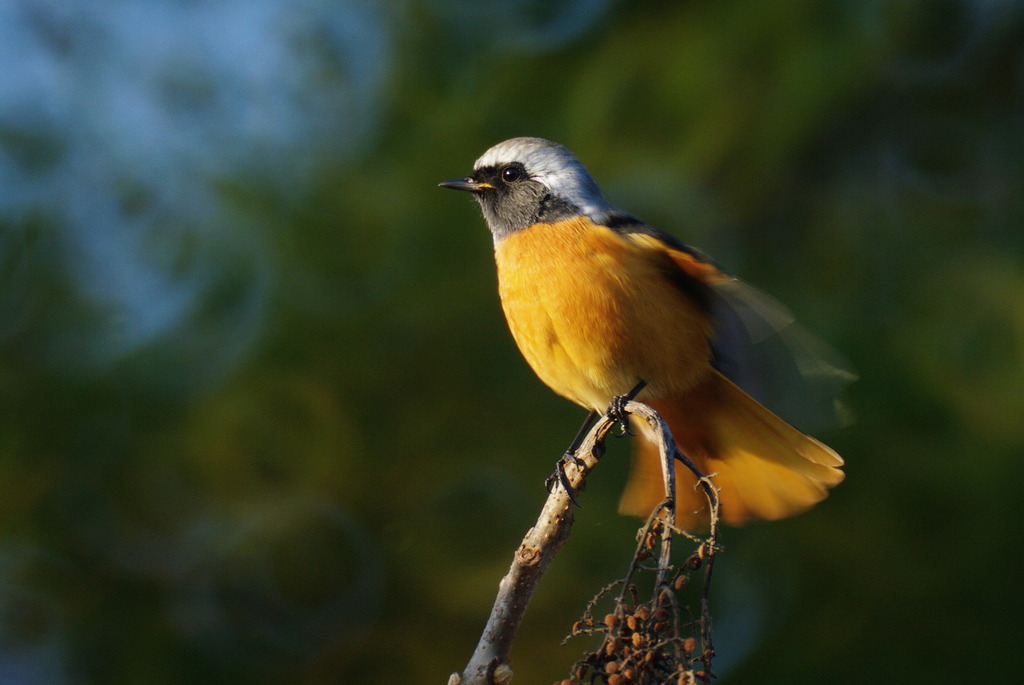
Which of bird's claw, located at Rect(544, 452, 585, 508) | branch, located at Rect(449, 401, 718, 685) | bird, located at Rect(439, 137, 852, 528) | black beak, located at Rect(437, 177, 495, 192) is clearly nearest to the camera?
branch, located at Rect(449, 401, 718, 685)

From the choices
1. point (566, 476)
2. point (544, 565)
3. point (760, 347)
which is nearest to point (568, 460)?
point (566, 476)

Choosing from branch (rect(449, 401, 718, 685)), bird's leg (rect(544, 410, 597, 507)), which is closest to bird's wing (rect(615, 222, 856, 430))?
bird's leg (rect(544, 410, 597, 507))

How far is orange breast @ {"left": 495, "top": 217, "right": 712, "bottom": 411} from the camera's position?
2.62m

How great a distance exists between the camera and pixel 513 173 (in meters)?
3.18

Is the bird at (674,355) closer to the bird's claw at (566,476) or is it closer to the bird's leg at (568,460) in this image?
the bird's leg at (568,460)

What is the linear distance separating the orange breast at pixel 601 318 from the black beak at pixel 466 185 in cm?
44

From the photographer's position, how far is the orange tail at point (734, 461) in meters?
2.63

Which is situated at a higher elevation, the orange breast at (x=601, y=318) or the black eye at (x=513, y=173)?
the black eye at (x=513, y=173)

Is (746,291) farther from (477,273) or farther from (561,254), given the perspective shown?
(477,273)

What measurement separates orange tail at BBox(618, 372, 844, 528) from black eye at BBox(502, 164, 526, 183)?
0.89 metres

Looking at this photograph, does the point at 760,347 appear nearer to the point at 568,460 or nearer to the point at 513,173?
the point at 568,460

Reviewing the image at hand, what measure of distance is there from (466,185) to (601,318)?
0.83 meters

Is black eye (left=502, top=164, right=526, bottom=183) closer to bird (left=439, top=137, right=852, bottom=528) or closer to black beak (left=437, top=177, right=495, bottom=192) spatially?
black beak (left=437, top=177, right=495, bottom=192)

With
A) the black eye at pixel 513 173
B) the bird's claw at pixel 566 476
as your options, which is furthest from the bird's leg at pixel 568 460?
the black eye at pixel 513 173
